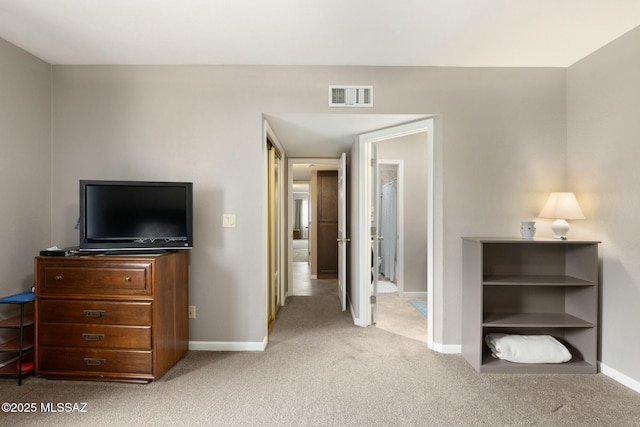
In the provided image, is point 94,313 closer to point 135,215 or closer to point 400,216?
point 135,215

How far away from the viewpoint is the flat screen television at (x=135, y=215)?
2.42m

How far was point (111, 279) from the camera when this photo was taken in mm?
2246

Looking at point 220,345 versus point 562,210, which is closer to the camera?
point 562,210

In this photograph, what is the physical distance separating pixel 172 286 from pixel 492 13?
9.81 ft

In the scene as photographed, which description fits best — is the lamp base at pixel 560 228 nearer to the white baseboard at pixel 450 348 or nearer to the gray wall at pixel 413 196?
the white baseboard at pixel 450 348

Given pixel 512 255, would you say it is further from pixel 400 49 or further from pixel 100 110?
pixel 100 110

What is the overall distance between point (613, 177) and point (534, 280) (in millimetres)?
962

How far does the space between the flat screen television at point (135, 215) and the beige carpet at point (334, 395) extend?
1.00 meters

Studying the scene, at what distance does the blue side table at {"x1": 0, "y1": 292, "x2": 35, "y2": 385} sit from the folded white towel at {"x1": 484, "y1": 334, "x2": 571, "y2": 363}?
11.5 feet

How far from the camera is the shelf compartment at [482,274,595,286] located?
2.44 meters

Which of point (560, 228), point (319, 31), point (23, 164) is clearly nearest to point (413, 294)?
point (560, 228)

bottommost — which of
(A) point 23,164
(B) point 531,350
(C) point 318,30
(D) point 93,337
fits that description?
(B) point 531,350

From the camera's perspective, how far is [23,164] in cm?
256

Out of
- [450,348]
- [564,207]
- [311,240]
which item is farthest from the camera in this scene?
[311,240]
